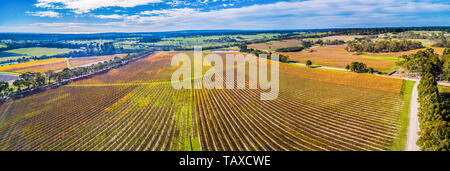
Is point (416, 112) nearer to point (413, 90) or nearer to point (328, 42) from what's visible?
point (413, 90)

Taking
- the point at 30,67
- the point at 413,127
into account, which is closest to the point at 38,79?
the point at 30,67

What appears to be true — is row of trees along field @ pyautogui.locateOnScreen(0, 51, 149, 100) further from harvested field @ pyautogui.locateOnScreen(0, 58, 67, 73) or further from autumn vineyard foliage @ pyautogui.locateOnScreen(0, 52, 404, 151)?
harvested field @ pyautogui.locateOnScreen(0, 58, 67, 73)

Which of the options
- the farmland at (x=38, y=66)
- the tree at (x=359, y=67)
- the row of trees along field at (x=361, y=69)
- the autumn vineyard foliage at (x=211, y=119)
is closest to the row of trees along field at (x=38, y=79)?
the autumn vineyard foliage at (x=211, y=119)

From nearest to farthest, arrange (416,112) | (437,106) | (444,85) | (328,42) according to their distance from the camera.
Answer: (437,106), (416,112), (444,85), (328,42)

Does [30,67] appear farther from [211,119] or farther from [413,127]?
[413,127]

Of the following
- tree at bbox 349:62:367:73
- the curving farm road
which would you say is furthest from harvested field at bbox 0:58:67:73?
tree at bbox 349:62:367:73

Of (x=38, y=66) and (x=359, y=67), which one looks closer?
(x=359, y=67)

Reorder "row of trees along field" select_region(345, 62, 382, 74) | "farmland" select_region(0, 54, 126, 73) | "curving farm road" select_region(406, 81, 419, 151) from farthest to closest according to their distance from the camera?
"farmland" select_region(0, 54, 126, 73), "row of trees along field" select_region(345, 62, 382, 74), "curving farm road" select_region(406, 81, 419, 151)
